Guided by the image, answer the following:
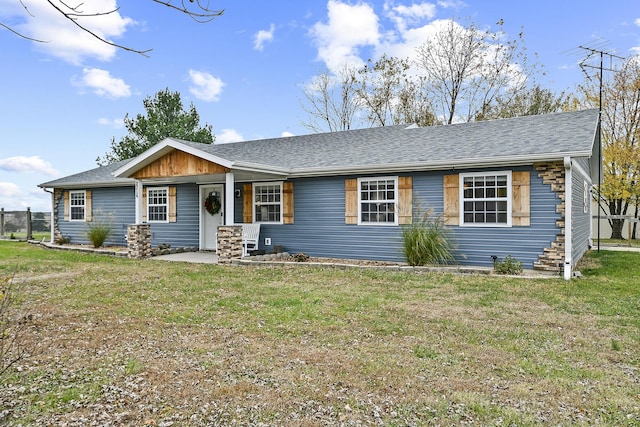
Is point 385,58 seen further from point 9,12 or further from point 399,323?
point 9,12

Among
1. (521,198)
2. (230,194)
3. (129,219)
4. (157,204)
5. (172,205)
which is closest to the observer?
(521,198)

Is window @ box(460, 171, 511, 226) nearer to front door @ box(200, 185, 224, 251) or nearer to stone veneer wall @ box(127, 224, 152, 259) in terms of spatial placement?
front door @ box(200, 185, 224, 251)

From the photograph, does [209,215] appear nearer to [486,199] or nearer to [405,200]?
[405,200]

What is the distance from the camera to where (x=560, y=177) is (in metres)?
8.49

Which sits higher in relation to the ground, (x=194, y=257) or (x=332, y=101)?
Answer: (x=332, y=101)

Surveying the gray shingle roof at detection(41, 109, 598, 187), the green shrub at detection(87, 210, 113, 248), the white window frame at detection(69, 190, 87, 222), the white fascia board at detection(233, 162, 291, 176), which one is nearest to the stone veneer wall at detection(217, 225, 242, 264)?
the white fascia board at detection(233, 162, 291, 176)

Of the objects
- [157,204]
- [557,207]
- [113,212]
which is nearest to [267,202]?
[157,204]

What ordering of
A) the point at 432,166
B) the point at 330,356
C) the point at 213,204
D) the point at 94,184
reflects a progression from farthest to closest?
the point at 94,184 < the point at 213,204 < the point at 432,166 < the point at 330,356

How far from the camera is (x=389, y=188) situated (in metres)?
10.4

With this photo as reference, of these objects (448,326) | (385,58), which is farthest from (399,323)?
(385,58)

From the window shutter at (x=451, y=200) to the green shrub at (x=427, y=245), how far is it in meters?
0.31

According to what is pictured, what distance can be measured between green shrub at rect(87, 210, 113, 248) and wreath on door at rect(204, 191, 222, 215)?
401 centimetres

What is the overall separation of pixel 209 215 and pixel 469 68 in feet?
51.8

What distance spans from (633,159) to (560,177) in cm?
1369
